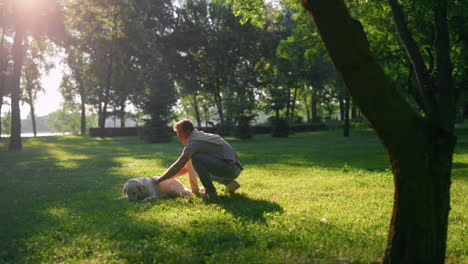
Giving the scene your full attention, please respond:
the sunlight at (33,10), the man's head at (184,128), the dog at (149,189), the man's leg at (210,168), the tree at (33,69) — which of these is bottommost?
the dog at (149,189)

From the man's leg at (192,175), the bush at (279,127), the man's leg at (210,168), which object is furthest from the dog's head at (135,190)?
the bush at (279,127)

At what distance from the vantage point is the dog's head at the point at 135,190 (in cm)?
785

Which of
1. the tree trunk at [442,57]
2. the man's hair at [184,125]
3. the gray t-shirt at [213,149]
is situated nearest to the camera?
the gray t-shirt at [213,149]

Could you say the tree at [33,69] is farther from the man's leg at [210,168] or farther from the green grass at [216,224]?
the man's leg at [210,168]

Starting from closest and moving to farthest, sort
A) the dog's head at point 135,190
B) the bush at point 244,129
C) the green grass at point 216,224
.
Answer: the green grass at point 216,224 → the dog's head at point 135,190 → the bush at point 244,129

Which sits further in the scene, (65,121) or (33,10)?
(65,121)

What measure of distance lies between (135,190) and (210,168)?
1544mm

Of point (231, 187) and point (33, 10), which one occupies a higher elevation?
point (33, 10)

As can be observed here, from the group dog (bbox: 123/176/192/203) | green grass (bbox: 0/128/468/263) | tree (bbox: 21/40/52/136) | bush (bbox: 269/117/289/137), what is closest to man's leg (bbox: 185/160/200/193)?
dog (bbox: 123/176/192/203)

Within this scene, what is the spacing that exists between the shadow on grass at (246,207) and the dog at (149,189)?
1026 mm

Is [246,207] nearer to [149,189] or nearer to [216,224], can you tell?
[216,224]

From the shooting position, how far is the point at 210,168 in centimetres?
764

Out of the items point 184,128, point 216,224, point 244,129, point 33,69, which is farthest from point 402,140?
point 33,69

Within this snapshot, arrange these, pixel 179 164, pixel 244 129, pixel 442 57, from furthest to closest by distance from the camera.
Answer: pixel 244 129 < pixel 442 57 < pixel 179 164
